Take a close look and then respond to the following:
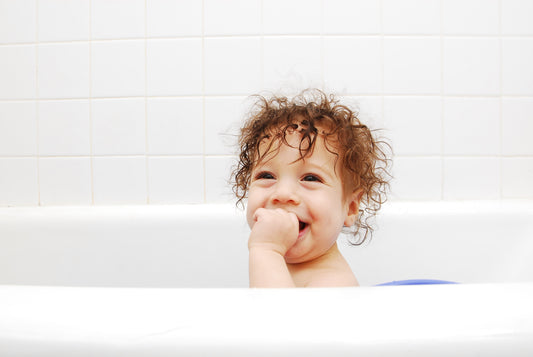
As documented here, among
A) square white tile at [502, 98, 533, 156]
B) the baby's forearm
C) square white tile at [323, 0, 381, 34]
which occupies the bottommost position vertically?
the baby's forearm

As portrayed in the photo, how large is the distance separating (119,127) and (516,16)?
1343 mm

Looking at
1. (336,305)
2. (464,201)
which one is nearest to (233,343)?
(336,305)

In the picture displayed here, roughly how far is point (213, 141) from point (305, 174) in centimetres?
65

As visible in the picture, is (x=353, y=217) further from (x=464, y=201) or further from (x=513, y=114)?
(x=513, y=114)

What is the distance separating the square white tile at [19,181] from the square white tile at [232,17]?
2.44 ft

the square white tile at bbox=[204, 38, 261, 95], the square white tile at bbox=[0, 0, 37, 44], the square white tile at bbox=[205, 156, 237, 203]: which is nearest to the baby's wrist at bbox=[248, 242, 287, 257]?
the square white tile at bbox=[205, 156, 237, 203]

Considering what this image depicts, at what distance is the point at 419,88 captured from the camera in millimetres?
1274

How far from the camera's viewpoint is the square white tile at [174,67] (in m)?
1.28

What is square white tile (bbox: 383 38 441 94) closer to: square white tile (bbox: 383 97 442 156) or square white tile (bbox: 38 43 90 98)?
square white tile (bbox: 383 97 442 156)

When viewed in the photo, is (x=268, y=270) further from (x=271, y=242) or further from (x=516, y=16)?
(x=516, y=16)

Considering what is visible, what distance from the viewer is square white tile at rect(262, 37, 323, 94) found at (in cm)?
127

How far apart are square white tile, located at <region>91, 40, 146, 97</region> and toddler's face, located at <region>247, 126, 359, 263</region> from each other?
30.2 inches

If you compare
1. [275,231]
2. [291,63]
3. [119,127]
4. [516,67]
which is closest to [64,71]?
[119,127]

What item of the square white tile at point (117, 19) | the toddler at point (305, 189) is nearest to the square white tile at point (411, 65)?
the toddler at point (305, 189)
